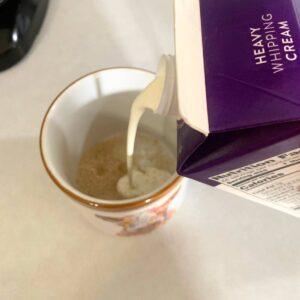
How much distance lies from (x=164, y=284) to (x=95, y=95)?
21 centimetres

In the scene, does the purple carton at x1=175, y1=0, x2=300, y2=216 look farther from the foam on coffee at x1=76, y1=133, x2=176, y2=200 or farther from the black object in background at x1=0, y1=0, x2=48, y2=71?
Answer: the black object in background at x1=0, y1=0, x2=48, y2=71

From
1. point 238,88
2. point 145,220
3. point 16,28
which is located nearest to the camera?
point 238,88

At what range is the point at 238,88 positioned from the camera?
23 cm

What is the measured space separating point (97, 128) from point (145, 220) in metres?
0.14

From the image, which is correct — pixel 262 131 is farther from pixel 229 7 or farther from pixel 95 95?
pixel 95 95

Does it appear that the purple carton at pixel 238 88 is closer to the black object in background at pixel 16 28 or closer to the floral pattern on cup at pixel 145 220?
the floral pattern on cup at pixel 145 220

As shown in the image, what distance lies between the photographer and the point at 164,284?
1.34ft

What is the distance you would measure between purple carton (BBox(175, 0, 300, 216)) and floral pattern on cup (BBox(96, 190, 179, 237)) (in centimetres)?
12

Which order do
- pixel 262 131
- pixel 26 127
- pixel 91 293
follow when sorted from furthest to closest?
pixel 26 127 < pixel 91 293 < pixel 262 131

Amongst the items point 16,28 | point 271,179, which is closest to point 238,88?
point 271,179

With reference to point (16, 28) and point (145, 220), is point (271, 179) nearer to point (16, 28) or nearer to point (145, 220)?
point (145, 220)

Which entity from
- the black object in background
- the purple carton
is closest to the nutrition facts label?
the purple carton

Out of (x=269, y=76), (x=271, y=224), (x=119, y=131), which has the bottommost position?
(x=271, y=224)

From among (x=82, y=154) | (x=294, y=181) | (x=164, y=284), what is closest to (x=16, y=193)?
(x=82, y=154)
